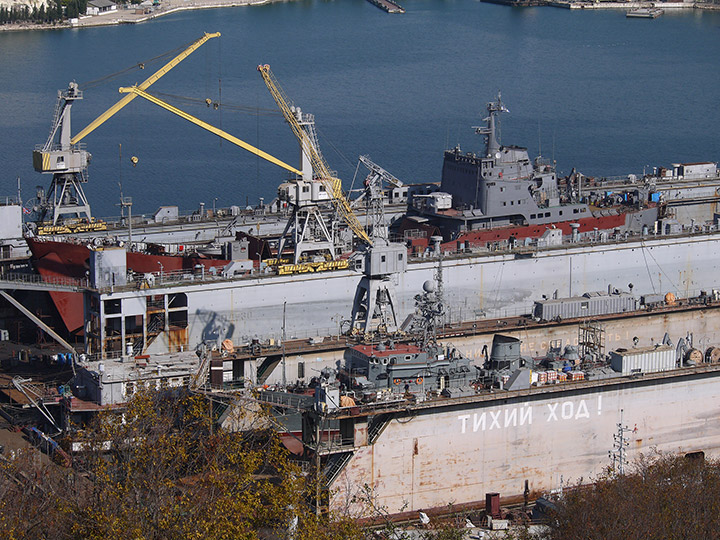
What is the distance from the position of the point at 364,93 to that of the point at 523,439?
91.7m

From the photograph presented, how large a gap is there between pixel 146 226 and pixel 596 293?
25.8 metres

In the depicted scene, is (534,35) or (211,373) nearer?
(211,373)

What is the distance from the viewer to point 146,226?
69625mm

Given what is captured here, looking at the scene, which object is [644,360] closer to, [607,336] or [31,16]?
[607,336]

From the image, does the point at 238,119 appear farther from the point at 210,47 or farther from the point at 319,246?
the point at 319,246

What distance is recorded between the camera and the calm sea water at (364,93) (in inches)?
4082

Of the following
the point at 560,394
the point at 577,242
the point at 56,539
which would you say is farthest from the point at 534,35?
the point at 56,539

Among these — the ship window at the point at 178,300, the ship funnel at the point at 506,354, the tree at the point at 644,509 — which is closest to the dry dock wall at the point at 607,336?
the ship window at the point at 178,300

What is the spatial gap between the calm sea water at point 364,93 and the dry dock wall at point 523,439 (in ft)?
156

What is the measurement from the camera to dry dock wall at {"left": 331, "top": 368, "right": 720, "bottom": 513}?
4522 centimetres

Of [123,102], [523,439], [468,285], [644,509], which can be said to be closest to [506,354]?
[523,439]

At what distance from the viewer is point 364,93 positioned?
444 feet

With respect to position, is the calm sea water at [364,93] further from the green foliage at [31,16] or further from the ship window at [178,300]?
the ship window at [178,300]

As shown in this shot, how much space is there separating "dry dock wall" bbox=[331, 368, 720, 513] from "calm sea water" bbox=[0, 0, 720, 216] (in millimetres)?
47475
